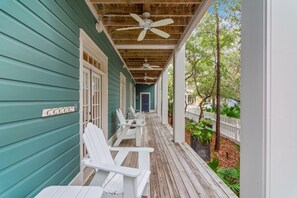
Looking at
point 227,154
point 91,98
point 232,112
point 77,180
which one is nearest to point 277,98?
point 77,180

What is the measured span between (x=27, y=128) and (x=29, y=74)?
1.40 feet

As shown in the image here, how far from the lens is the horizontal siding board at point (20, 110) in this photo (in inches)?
49.6

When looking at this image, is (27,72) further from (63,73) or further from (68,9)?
(68,9)

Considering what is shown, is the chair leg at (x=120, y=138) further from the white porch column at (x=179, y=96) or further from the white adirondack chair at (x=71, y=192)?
the white adirondack chair at (x=71, y=192)

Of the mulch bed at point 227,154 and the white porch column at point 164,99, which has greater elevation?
the white porch column at point 164,99

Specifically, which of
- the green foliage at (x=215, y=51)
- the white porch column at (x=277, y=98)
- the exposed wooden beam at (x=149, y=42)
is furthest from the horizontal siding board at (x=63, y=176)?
the green foliage at (x=215, y=51)

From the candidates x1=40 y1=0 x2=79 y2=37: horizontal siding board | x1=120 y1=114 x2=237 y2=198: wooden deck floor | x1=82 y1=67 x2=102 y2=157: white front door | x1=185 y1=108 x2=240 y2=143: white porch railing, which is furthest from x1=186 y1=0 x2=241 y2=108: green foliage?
x1=40 y1=0 x2=79 y2=37: horizontal siding board

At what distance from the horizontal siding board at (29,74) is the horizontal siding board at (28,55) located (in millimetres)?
37

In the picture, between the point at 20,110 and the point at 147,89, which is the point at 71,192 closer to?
the point at 20,110

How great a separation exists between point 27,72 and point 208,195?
2525 mm

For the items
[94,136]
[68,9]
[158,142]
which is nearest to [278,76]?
[94,136]

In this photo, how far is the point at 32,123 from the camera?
159 cm

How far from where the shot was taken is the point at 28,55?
1533 mm

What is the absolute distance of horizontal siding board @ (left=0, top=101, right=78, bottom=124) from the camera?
1259 millimetres
